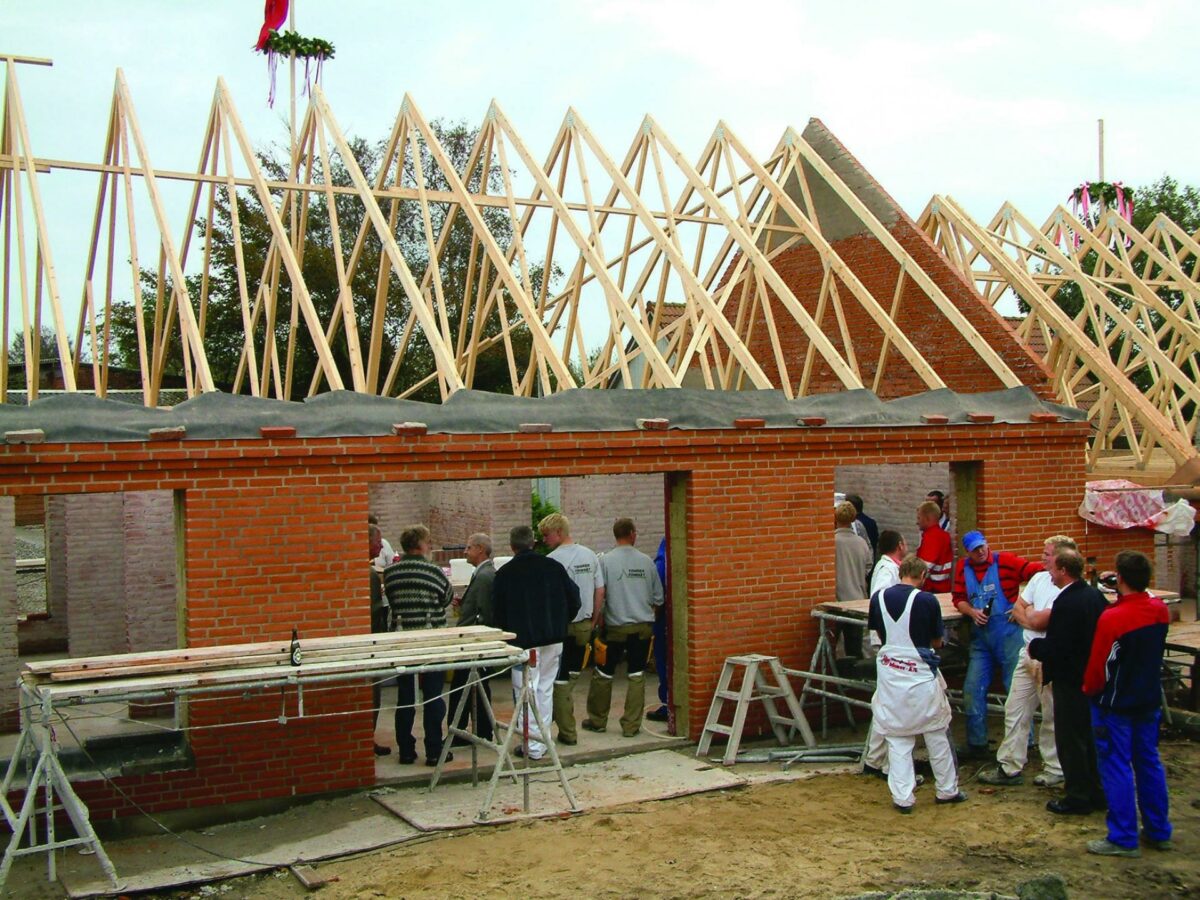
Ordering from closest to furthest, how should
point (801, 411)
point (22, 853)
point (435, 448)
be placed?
point (22, 853) → point (435, 448) → point (801, 411)

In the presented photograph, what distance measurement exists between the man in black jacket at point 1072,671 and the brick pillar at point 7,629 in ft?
26.2

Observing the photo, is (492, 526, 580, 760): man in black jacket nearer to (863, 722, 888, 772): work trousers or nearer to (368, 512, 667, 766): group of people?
(368, 512, 667, 766): group of people

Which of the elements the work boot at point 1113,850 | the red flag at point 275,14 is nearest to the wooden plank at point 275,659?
the work boot at point 1113,850

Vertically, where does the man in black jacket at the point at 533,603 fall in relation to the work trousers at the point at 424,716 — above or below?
above

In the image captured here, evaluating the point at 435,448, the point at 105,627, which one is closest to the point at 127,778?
the point at 435,448

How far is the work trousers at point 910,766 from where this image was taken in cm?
802

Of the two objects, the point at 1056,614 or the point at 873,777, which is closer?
the point at 1056,614

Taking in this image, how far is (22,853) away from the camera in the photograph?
6.49m

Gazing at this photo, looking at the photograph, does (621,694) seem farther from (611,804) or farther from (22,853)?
(22,853)

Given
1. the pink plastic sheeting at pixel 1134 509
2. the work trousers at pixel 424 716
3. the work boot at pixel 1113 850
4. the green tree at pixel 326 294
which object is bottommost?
the work boot at pixel 1113 850

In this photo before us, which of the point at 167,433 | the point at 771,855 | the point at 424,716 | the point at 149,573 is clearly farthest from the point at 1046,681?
the point at 149,573

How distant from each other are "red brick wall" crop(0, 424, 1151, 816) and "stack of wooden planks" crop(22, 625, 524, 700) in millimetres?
492

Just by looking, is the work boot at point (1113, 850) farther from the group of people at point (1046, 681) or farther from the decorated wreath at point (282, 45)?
the decorated wreath at point (282, 45)

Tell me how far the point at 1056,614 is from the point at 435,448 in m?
4.62
